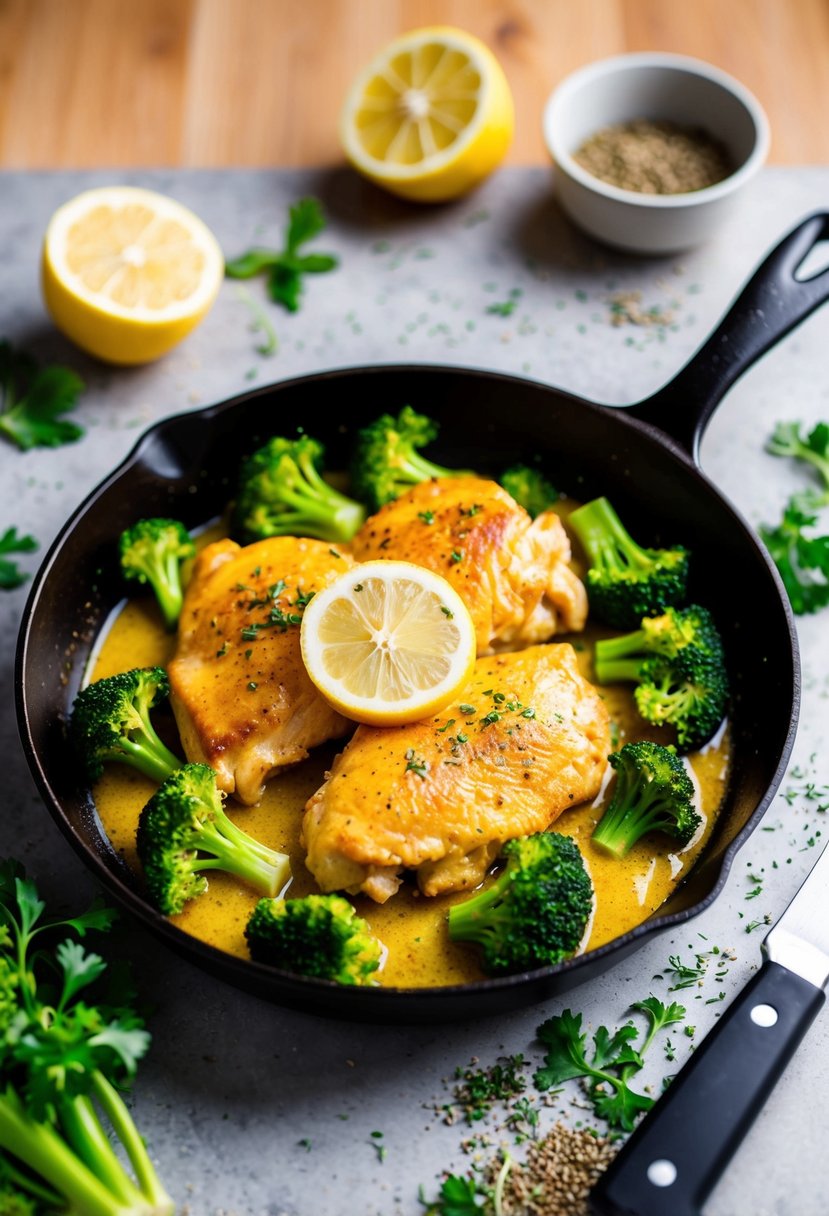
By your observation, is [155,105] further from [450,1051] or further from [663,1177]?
[663,1177]

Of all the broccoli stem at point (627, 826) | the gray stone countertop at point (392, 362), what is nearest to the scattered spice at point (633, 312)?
the gray stone countertop at point (392, 362)

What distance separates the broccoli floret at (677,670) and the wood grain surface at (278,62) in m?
2.62

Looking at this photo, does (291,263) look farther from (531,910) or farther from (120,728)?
(531,910)

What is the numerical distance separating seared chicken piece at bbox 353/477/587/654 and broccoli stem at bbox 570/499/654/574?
0.10 m

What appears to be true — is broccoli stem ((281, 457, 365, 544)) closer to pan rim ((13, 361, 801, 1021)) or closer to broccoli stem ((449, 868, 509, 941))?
pan rim ((13, 361, 801, 1021))

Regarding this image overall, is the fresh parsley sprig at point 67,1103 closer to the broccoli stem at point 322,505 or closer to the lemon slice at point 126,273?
the broccoli stem at point 322,505

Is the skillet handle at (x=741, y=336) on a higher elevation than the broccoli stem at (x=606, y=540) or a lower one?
higher

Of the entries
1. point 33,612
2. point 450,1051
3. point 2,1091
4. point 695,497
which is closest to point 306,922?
point 450,1051

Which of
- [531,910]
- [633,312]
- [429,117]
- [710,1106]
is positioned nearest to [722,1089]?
[710,1106]

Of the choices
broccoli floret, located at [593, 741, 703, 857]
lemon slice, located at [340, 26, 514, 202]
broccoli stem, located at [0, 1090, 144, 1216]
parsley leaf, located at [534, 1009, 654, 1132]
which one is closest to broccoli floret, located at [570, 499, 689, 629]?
broccoli floret, located at [593, 741, 703, 857]

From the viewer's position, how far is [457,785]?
3309 mm

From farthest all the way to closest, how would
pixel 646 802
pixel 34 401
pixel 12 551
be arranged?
1. pixel 34 401
2. pixel 12 551
3. pixel 646 802

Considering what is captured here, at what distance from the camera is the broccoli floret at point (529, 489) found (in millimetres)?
4090

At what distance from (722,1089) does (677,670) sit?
3.98ft
